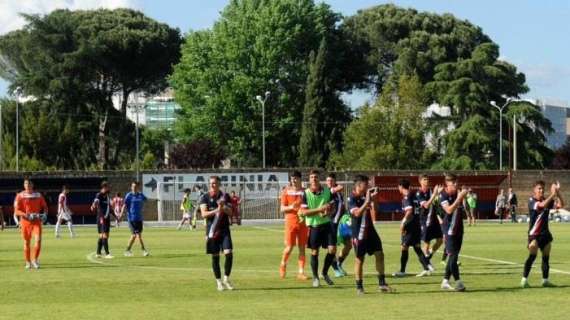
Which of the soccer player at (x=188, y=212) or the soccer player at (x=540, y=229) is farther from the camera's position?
the soccer player at (x=188, y=212)

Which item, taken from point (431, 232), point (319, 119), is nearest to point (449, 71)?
point (319, 119)

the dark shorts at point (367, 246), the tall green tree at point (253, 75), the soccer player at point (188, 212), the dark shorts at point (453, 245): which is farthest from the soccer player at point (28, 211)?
the tall green tree at point (253, 75)

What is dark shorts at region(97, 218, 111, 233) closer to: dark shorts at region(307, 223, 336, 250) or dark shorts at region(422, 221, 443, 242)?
dark shorts at region(422, 221, 443, 242)

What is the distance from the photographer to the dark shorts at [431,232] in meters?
26.0

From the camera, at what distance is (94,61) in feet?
338

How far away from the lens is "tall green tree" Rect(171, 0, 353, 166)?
98312 mm

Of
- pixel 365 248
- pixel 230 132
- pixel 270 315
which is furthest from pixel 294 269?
pixel 230 132

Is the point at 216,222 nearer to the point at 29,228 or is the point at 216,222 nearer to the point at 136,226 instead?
the point at 29,228

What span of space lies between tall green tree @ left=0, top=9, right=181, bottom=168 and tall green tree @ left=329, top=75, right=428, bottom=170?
Result: 2185 centimetres

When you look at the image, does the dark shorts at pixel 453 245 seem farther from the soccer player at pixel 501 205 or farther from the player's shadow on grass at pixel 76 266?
the soccer player at pixel 501 205

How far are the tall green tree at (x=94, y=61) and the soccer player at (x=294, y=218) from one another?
75.8 m

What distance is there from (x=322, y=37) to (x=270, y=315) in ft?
273

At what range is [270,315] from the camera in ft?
57.2

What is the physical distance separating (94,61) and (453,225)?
278ft
